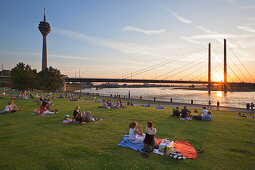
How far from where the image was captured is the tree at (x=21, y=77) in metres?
29.5

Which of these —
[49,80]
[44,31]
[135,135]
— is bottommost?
[135,135]

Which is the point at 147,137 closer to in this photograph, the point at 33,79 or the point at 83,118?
the point at 83,118

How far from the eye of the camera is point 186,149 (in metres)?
5.68

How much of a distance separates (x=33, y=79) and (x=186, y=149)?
110 feet

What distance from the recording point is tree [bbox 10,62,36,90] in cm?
2948

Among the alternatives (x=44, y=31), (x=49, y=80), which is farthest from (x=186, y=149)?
(x=44, y=31)

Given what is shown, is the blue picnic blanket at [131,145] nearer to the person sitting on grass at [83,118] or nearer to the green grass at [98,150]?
the green grass at [98,150]

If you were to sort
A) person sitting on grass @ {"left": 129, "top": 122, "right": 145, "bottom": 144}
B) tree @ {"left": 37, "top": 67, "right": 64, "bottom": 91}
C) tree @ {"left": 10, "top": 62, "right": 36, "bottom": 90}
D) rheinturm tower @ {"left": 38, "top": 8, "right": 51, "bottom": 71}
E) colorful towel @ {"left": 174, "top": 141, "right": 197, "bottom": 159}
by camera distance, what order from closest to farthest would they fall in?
colorful towel @ {"left": 174, "top": 141, "right": 197, "bottom": 159} < person sitting on grass @ {"left": 129, "top": 122, "right": 145, "bottom": 144} < tree @ {"left": 37, "top": 67, "right": 64, "bottom": 91} < tree @ {"left": 10, "top": 62, "right": 36, "bottom": 90} < rheinturm tower @ {"left": 38, "top": 8, "right": 51, "bottom": 71}

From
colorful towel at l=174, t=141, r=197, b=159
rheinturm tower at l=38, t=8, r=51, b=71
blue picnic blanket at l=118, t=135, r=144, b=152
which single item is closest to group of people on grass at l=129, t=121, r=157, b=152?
blue picnic blanket at l=118, t=135, r=144, b=152

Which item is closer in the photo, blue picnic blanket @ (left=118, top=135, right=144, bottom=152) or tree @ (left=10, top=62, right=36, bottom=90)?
blue picnic blanket @ (left=118, top=135, right=144, bottom=152)

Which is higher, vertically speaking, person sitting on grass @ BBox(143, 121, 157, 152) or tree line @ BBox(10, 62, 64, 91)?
tree line @ BBox(10, 62, 64, 91)

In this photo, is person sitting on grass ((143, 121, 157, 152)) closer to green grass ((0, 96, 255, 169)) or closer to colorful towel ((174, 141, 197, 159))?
green grass ((0, 96, 255, 169))

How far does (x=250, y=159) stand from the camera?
16.9 feet

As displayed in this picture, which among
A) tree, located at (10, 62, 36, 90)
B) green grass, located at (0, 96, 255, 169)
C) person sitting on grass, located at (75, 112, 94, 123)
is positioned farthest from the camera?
tree, located at (10, 62, 36, 90)
